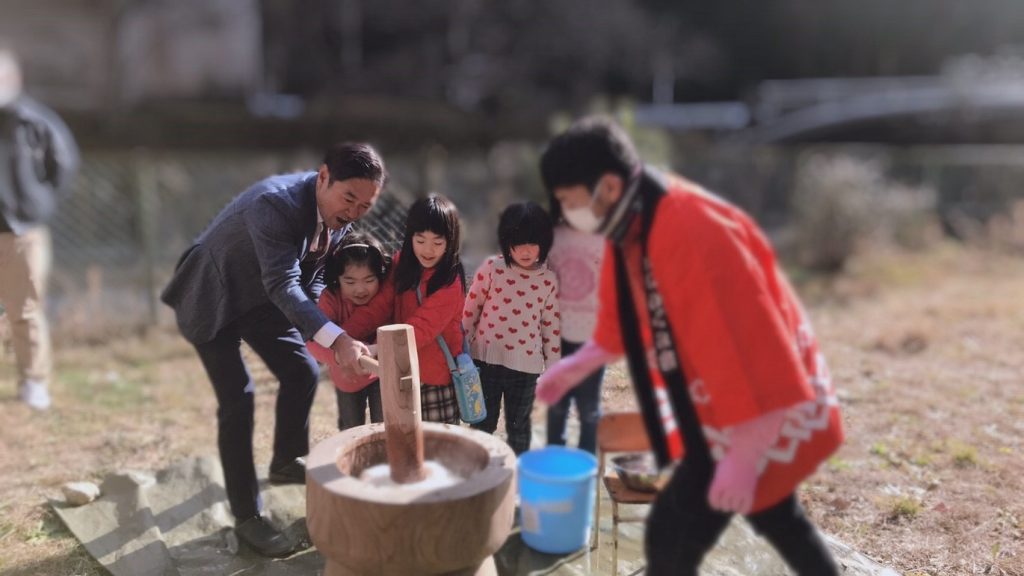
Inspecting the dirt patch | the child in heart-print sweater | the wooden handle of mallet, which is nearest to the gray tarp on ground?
the dirt patch

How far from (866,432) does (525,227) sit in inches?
101

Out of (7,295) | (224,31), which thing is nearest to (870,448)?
(7,295)

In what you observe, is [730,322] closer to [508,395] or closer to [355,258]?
[508,395]

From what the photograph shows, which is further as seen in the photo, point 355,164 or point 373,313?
point 373,313

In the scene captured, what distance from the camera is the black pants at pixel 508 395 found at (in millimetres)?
3217

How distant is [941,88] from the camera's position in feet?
50.6

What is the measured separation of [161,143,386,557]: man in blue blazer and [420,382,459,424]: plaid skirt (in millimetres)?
467

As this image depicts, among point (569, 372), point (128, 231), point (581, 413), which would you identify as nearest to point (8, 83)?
point (581, 413)

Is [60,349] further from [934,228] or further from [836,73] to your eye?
[836,73]

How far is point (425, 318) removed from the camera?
9.74 ft

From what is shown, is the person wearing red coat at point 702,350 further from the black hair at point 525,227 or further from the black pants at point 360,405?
the black pants at point 360,405

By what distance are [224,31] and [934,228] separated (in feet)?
42.7

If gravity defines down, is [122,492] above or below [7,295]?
below

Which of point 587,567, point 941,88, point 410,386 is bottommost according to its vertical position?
point 587,567
